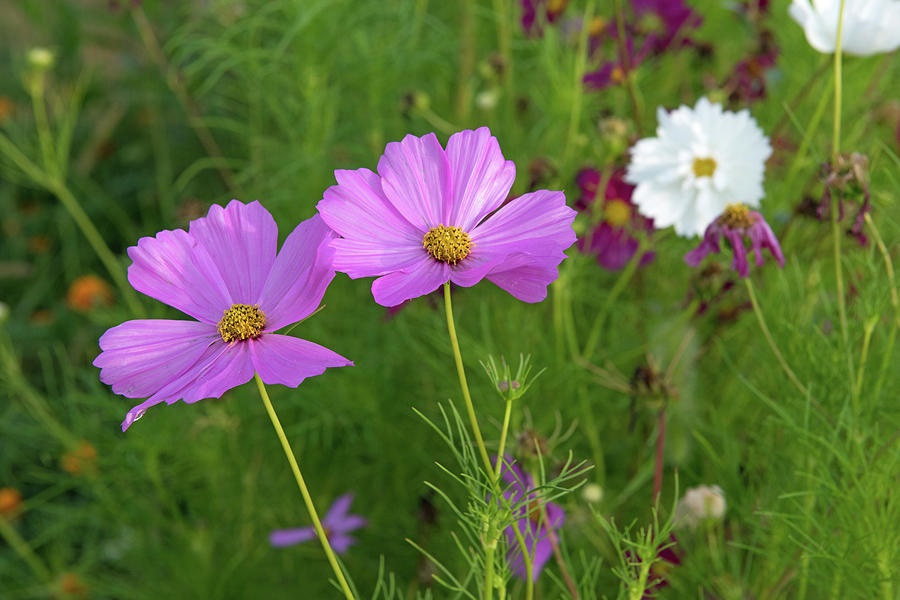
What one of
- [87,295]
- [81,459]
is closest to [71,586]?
[81,459]

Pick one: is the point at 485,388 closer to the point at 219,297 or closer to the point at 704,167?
the point at 704,167

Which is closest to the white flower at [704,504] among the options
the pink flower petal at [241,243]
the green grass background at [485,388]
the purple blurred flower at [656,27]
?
the green grass background at [485,388]

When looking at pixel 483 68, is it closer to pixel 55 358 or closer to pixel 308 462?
pixel 308 462

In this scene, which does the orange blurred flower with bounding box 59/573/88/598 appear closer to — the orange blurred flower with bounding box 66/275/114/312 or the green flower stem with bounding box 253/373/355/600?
the orange blurred flower with bounding box 66/275/114/312

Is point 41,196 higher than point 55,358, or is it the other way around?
point 41,196

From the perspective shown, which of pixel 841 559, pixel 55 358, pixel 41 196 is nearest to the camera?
pixel 841 559

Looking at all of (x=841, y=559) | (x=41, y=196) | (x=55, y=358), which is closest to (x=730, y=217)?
(x=841, y=559)

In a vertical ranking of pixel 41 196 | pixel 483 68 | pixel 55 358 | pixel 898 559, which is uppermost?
pixel 41 196
